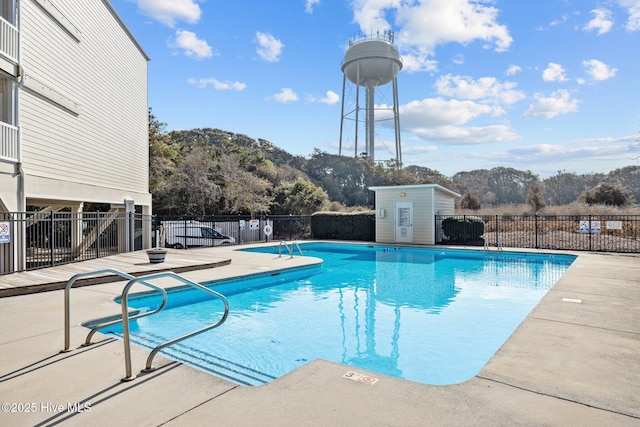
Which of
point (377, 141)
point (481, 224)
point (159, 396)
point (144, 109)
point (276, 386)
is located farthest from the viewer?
point (377, 141)

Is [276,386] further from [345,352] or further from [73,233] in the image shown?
[73,233]

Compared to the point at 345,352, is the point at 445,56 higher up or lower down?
higher up

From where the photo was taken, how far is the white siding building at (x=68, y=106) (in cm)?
867

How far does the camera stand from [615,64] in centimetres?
1437

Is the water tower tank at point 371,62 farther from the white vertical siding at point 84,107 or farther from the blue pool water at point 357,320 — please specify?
the blue pool water at point 357,320

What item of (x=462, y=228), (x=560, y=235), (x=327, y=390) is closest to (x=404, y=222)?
(x=462, y=228)

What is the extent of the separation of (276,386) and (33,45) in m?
10.6

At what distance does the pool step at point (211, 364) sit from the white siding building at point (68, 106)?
6019mm

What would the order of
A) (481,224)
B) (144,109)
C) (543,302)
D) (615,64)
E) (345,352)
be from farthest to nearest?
(481,224) → (144,109) → (615,64) → (543,302) → (345,352)

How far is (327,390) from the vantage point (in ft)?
9.96

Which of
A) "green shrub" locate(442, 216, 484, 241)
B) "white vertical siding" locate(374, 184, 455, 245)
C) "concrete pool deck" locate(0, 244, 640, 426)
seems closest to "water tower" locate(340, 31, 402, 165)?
"white vertical siding" locate(374, 184, 455, 245)

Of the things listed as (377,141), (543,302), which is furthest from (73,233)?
(377,141)

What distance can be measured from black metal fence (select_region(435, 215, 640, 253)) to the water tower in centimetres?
1656

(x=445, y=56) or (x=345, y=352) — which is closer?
(x=345, y=352)
